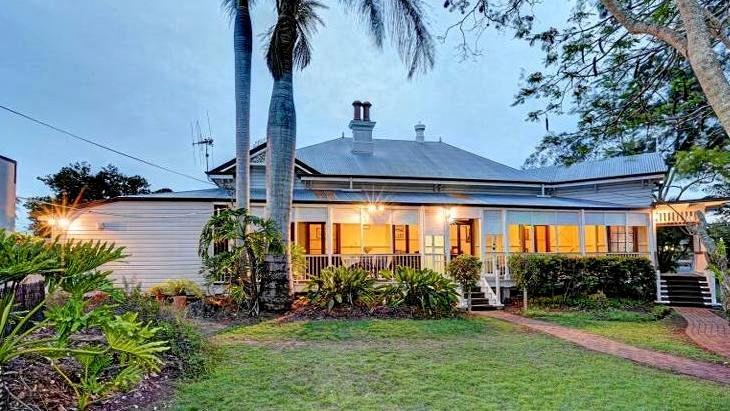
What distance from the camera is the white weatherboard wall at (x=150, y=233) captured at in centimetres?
1383

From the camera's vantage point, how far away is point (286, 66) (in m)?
11.9

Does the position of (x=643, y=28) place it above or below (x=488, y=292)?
above

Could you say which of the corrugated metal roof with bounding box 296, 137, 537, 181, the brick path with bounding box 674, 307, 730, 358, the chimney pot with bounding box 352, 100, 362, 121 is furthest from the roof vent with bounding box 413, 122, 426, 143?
the brick path with bounding box 674, 307, 730, 358

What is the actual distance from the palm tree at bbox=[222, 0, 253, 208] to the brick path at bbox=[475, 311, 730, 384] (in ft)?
26.0

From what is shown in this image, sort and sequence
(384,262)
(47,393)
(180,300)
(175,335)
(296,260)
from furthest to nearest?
(384,262) < (296,260) < (180,300) < (175,335) < (47,393)

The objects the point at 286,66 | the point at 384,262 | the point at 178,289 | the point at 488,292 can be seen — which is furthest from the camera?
the point at 384,262

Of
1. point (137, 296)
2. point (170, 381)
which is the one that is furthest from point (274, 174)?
point (170, 381)

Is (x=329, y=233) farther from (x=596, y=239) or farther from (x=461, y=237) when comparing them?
(x=596, y=239)

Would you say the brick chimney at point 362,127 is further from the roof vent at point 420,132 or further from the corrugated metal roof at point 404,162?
the roof vent at point 420,132

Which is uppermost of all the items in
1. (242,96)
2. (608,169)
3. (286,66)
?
(286,66)

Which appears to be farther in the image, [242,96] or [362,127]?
[362,127]

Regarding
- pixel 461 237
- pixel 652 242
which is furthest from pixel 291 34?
pixel 652 242

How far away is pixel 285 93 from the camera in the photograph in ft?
39.3

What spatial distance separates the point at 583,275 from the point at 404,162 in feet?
28.1
